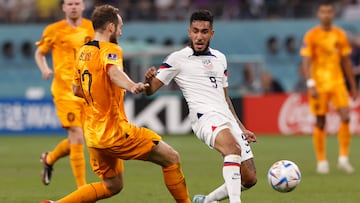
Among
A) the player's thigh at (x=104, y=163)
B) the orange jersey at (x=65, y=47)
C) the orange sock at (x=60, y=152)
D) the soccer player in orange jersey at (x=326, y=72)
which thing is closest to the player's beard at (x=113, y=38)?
the player's thigh at (x=104, y=163)

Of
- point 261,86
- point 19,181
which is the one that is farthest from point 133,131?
point 261,86

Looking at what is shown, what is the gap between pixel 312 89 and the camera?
50.3 feet

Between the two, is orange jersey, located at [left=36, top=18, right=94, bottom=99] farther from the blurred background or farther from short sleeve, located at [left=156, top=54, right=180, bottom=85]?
the blurred background

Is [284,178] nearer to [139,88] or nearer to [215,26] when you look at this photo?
[139,88]

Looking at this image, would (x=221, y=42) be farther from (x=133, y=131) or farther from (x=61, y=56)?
(x=133, y=131)

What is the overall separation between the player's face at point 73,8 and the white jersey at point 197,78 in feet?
10.3

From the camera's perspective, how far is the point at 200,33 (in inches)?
379

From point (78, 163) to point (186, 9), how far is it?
18.0m

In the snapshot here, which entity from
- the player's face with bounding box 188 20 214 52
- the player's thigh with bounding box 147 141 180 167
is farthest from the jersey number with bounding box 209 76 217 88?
the player's thigh with bounding box 147 141 180 167

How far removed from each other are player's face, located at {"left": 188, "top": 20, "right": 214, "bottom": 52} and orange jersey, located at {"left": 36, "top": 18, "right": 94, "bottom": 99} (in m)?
3.26

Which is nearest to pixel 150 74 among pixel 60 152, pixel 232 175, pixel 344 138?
pixel 232 175

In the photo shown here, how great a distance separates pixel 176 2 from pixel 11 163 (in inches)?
541

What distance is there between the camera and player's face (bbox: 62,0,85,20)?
1247 centimetres

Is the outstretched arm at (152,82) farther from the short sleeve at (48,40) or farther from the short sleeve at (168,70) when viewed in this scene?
the short sleeve at (48,40)
